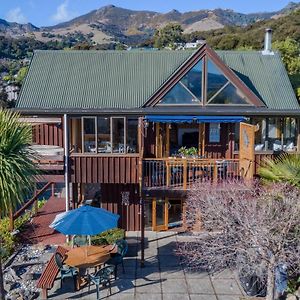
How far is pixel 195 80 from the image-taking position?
1836 cm

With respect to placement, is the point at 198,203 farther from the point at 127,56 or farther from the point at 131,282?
the point at 127,56

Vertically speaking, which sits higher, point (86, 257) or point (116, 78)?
point (116, 78)

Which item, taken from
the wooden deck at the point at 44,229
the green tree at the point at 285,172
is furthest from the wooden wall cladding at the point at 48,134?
the green tree at the point at 285,172

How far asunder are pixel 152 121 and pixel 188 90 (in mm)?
1960

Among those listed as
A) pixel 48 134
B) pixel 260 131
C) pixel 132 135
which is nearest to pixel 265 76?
pixel 260 131

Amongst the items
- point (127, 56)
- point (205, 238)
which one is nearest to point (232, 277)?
point (205, 238)

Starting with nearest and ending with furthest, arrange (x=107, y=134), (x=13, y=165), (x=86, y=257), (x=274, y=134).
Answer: (x=13, y=165) < (x=86, y=257) < (x=107, y=134) < (x=274, y=134)

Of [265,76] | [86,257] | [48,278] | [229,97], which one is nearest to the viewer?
[48,278]

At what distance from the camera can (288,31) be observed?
185ft

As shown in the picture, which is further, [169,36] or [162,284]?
[169,36]

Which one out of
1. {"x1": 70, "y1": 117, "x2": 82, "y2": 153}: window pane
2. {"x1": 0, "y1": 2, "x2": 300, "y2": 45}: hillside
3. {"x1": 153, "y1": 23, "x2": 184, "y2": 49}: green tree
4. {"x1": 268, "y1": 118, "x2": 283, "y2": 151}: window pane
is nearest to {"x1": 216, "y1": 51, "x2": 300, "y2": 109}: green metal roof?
{"x1": 268, "y1": 118, "x2": 283, "y2": 151}: window pane

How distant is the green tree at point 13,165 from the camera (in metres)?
12.0

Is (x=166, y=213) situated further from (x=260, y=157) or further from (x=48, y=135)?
(x=48, y=135)

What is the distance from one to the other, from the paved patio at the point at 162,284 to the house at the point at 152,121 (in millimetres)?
2680
